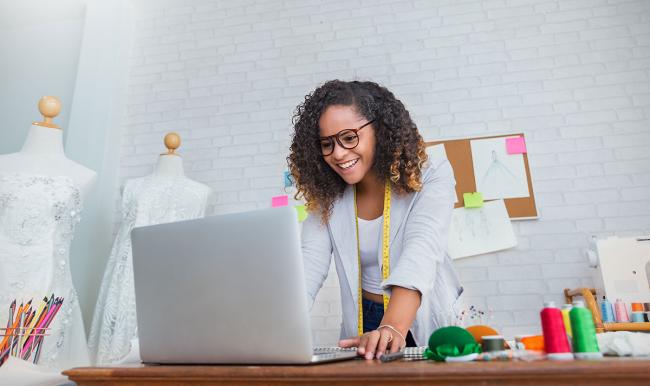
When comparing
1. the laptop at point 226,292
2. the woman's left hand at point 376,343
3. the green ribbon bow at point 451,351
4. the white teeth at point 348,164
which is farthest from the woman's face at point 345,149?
the green ribbon bow at point 451,351

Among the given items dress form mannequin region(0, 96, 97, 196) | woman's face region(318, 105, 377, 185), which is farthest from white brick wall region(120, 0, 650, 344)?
woman's face region(318, 105, 377, 185)

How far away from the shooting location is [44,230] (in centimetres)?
205

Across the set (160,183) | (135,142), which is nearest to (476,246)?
(160,183)

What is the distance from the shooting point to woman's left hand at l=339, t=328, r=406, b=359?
89 centimetres

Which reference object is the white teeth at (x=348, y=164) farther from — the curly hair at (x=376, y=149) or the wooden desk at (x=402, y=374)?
the wooden desk at (x=402, y=374)

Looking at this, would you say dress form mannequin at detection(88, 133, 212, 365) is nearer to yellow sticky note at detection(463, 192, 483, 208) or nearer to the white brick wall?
the white brick wall

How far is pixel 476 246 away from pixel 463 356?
6.73ft

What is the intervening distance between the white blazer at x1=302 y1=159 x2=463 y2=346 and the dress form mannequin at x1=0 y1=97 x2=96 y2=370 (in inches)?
46.4

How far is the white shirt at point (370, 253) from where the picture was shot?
1.52 metres

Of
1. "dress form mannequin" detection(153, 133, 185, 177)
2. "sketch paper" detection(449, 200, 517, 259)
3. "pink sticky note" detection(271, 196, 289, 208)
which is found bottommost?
"sketch paper" detection(449, 200, 517, 259)

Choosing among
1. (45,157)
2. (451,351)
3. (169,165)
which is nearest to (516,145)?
(169,165)

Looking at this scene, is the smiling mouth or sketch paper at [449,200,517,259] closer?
the smiling mouth

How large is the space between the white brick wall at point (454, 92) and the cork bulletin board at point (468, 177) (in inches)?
2.1

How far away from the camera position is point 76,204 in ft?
7.17
